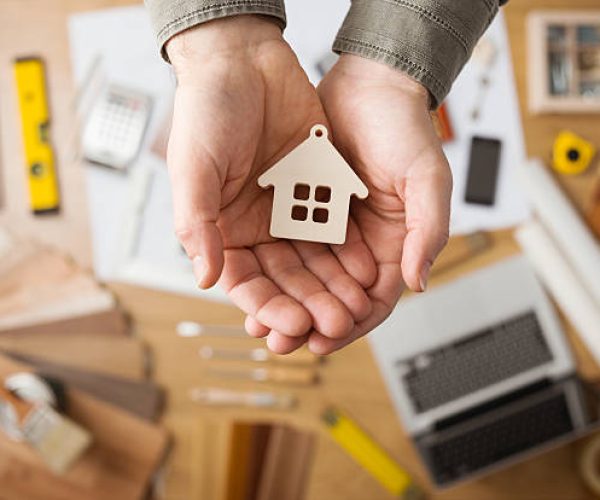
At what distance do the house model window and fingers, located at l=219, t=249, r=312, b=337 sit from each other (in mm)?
49

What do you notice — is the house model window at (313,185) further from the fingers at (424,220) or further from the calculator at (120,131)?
the calculator at (120,131)

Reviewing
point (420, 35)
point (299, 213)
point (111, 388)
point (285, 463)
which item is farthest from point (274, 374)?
point (420, 35)

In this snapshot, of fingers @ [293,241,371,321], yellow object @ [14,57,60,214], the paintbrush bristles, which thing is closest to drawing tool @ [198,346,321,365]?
the paintbrush bristles

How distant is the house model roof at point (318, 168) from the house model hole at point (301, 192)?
0.06ft

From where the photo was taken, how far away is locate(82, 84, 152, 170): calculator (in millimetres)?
1201

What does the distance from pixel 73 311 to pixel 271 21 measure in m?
0.59

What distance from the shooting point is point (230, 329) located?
120 cm

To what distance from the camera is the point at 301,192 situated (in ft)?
2.60

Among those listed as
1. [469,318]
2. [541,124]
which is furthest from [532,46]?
[469,318]

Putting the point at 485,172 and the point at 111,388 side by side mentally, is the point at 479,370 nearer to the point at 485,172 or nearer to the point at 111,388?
the point at 485,172

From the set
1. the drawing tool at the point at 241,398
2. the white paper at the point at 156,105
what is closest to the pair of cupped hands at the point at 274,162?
the white paper at the point at 156,105

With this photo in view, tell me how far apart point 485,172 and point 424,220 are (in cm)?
52

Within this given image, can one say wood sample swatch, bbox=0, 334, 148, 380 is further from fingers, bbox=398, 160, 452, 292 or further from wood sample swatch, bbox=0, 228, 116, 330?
fingers, bbox=398, 160, 452, 292

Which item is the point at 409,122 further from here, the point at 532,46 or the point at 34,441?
the point at 34,441
